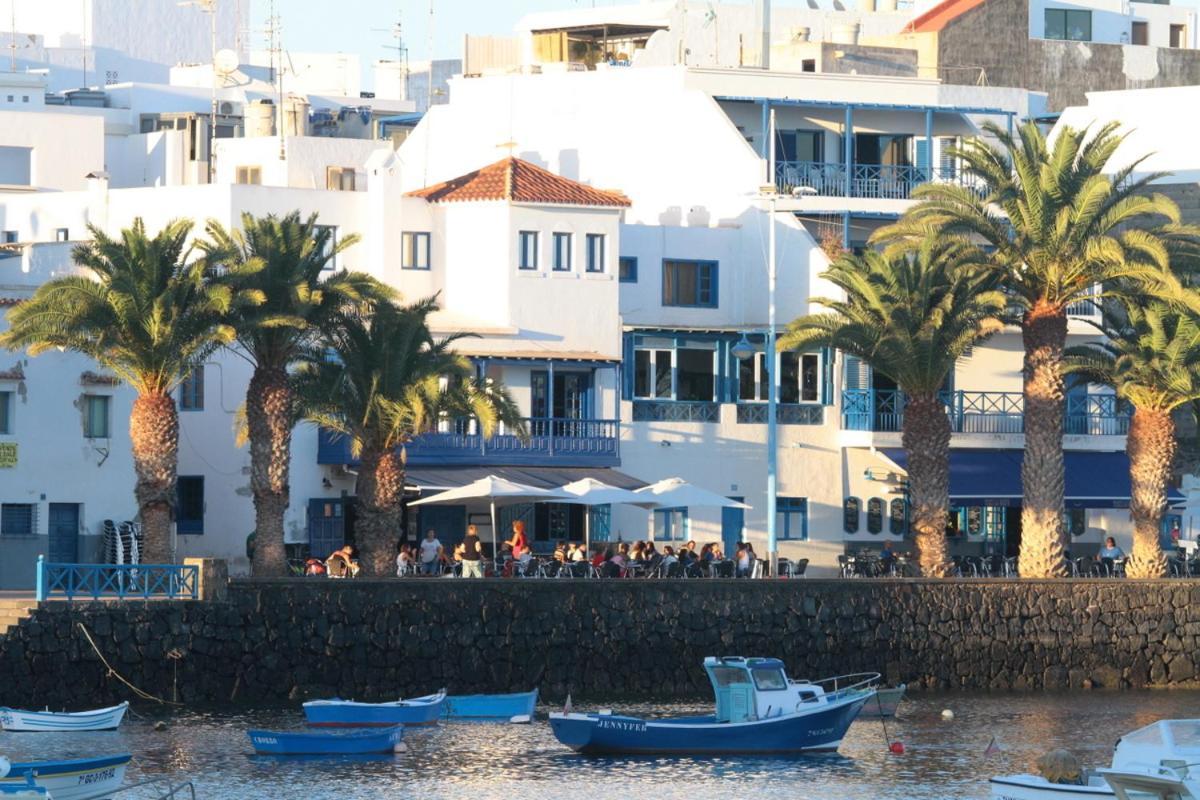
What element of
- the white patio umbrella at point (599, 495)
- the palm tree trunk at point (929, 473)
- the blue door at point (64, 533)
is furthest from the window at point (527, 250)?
the blue door at point (64, 533)

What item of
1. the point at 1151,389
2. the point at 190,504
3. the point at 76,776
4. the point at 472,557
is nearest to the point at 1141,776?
the point at 76,776

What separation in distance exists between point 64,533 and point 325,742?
14.3m

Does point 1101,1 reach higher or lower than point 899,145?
higher

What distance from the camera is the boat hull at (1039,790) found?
36969 millimetres

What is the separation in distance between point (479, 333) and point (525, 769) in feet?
65.2

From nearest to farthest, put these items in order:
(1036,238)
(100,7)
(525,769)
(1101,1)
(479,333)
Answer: (525,769)
(1036,238)
(479,333)
(1101,1)
(100,7)

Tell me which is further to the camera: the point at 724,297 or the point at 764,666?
the point at 724,297

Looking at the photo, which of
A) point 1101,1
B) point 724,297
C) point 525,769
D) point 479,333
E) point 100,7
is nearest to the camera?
point 525,769

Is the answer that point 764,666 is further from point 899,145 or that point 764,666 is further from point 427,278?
point 899,145

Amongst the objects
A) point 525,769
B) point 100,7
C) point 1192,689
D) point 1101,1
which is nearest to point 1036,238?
point 1192,689

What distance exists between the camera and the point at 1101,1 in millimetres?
88250

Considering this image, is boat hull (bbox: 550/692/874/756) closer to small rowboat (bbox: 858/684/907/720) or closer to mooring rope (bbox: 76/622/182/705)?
small rowboat (bbox: 858/684/907/720)

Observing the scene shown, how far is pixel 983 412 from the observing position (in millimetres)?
68812

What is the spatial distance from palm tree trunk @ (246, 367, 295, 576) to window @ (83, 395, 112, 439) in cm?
606
